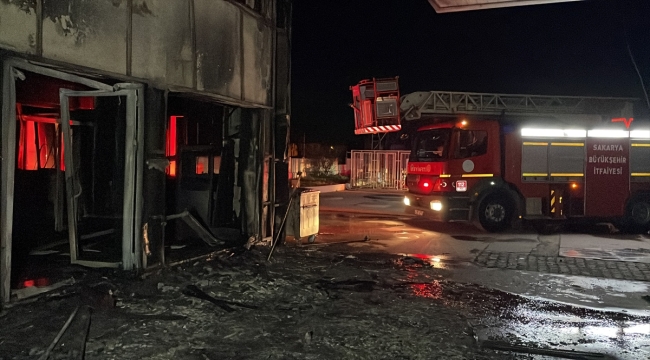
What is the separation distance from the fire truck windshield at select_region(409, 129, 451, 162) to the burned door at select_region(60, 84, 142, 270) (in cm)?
765

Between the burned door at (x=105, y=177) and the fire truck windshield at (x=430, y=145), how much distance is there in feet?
25.1

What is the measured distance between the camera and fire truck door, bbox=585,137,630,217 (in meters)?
13.5

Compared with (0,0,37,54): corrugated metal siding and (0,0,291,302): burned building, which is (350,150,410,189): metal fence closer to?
(0,0,291,302): burned building

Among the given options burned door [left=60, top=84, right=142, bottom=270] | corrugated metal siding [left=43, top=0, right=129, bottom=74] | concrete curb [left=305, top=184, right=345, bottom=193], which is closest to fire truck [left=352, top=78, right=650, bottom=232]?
burned door [left=60, top=84, right=142, bottom=270]

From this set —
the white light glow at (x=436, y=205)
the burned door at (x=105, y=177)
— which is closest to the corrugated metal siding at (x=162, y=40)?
the burned door at (x=105, y=177)

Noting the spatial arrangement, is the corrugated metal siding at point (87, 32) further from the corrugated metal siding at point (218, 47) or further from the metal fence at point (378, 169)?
the metal fence at point (378, 169)

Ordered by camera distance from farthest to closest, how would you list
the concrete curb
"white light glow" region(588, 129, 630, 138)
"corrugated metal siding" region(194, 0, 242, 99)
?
the concrete curb
"white light glow" region(588, 129, 630, 138)
"corrugated metal siding" region(194, 0, 242, 99)

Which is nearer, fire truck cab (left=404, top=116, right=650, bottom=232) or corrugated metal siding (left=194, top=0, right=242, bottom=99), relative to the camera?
corrugated metal siding (left=194, top=0, right=242, bottom=99)

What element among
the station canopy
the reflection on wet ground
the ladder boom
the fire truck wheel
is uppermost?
the station canopy

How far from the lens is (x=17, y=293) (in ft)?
18.8

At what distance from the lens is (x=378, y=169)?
28.7 metres

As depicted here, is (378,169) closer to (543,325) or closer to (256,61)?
(256,61)

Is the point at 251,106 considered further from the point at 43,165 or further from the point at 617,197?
the point at 617,197

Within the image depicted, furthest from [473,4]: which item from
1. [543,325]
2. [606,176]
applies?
[543,325]
